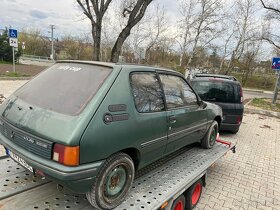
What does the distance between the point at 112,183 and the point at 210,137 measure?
274 centimetres

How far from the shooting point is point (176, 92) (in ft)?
11.6

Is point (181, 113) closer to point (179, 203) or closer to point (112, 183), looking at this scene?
point (179, 203)

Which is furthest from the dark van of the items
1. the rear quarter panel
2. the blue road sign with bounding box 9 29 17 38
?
the blue road sign with bounding box 9 29 17 38

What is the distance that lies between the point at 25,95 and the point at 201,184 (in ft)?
9.19

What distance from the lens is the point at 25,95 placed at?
8.77ft

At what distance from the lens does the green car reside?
2047 millimetres

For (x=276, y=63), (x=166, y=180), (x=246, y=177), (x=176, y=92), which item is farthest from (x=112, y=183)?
(x=276, y=63)

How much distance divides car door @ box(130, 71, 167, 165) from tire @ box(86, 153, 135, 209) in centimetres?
28

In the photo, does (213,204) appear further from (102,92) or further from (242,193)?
(102,92)

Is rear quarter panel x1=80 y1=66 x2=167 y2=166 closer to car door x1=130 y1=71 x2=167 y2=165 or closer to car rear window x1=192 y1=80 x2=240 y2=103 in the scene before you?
car door x1=130 y1=71 x2=167 y2=165

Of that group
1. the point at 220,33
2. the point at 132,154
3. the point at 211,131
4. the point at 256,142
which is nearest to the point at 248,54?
the point at 220,33

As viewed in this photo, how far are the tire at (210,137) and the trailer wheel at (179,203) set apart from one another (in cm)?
156

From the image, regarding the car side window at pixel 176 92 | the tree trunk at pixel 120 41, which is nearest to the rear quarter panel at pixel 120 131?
the car side window at pixel 176 92

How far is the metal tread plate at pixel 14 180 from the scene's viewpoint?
246cm
